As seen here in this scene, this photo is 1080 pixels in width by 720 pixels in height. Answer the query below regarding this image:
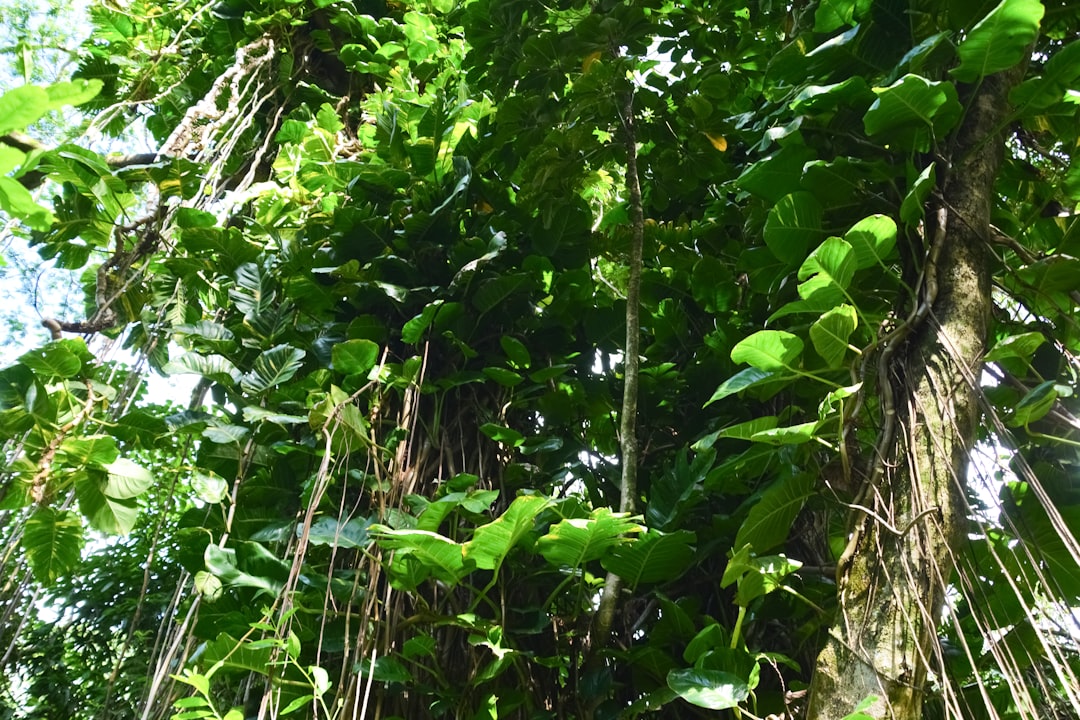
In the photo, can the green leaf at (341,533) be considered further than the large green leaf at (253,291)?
No

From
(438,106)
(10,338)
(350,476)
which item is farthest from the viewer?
(10,338)

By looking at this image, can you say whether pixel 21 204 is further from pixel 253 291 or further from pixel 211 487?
pixel 253 291

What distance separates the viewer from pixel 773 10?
1.77 m

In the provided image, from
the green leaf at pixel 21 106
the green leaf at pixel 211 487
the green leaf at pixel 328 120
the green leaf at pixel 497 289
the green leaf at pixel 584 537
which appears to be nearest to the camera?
the green leaf at pixel 21 106

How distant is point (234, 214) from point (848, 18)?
69.3 inches

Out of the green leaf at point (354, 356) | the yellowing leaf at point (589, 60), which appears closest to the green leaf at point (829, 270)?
the yellowing leaf at point (589, 60)

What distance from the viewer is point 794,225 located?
3.84ft

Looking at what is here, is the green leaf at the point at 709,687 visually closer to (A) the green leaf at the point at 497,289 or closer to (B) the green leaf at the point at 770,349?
(B) the green leaf at the point at 770,349

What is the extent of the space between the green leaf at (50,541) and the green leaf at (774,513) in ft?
3.79

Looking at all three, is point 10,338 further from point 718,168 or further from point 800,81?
point 800,81

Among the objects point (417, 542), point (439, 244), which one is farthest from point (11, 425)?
point (439, 244)

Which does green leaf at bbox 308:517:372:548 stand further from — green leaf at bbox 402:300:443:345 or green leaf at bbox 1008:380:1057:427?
green leaf at bbox 1008:380:1057:427

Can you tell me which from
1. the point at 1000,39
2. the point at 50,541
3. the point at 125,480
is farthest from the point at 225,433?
the point at 1000,39

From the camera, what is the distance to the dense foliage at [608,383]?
1010 mm
